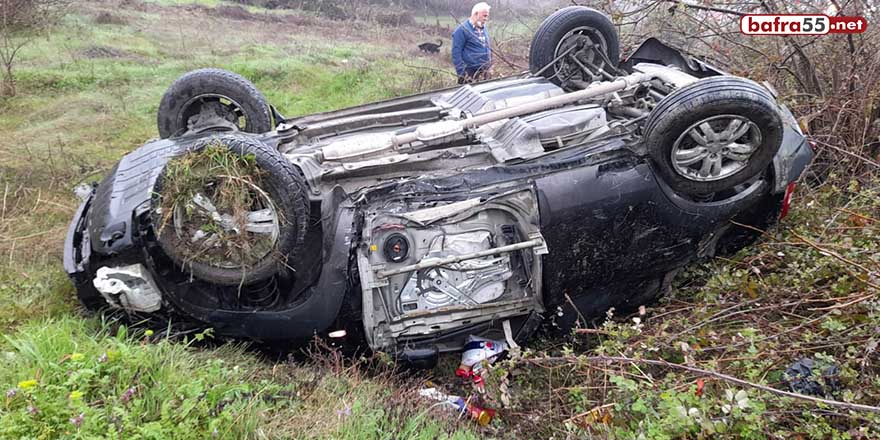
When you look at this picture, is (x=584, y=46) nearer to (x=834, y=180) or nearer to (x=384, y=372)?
(x=834, y=180)

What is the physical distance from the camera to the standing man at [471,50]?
6.44 m

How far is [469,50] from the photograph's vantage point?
654cm

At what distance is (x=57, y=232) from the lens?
4.36m

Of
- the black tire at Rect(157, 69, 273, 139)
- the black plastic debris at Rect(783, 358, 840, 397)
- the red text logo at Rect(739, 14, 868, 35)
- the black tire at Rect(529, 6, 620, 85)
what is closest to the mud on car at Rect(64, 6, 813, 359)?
the black tire at Rect(157, 69, 273, 139)

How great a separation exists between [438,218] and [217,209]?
1.09 m

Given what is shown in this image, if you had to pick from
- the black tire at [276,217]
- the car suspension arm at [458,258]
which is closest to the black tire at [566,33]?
the car suspension arm at [458,258]

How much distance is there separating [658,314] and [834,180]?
2033 millimetres

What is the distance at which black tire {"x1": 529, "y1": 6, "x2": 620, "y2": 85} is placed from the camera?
446 cm

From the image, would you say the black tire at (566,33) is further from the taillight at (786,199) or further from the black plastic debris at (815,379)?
the black plastic debris at (815,379)

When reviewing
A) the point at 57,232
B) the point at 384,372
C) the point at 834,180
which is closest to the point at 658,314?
the point at 384,372

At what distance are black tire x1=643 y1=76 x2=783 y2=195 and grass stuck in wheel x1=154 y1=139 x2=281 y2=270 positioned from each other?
6.72 feet

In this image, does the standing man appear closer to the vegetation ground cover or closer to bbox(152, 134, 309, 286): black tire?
the vegetation ground cover

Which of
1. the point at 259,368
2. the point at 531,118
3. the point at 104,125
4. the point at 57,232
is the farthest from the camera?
the point at 104,125

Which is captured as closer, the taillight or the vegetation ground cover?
the vegetation ground cover
